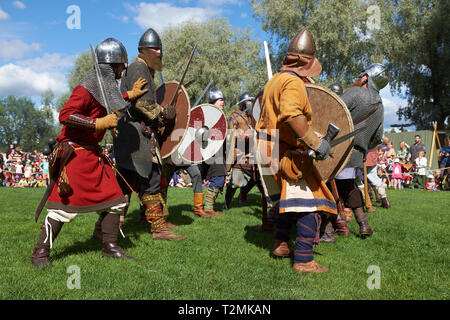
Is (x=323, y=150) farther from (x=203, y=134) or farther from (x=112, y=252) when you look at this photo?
(x=203, y=134)

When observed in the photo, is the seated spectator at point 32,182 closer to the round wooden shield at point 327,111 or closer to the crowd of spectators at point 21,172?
the crowd of spectators at point 21,172

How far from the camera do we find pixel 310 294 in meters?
2.46

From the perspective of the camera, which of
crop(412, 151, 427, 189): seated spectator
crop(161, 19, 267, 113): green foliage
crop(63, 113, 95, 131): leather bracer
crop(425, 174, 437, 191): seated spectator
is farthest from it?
crop(161, 19, 267, 113): green foliage

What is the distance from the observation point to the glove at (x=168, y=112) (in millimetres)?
3806

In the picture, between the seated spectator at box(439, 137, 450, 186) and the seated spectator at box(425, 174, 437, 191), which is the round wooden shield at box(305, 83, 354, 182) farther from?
the seated spectator at box(439, 137, 450, 186)

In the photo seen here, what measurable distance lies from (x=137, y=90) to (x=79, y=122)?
2.60 feet

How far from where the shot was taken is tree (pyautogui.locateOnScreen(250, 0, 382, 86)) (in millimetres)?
18875

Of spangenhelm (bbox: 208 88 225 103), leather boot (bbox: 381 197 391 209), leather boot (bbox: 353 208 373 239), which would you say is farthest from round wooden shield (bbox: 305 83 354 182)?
leather boot (bbox: 381 197 391 209)

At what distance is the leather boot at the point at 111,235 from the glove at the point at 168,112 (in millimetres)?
1188

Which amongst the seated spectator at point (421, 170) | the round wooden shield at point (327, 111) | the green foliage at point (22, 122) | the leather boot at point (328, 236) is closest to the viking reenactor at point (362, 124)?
the leather boot at point (328, 236)

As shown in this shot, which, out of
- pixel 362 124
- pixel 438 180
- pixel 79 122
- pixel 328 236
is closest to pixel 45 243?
pixel 79 122

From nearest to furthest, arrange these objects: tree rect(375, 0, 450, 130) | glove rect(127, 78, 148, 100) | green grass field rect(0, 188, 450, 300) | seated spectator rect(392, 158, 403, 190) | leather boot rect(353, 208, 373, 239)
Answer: green grass field rect(0, 188, 450, 300), glove rect(127, 78, 148, 100), leather boot rect(353, 208, 373, 239), seated spectator rect(392, 158, 403, 190), tree rect(375, 0, 450, 130)

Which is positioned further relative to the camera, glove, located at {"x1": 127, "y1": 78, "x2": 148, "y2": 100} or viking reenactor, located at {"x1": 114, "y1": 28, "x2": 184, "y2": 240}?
viking reenactor, located at {"x1": 114, "y1": 28, "x2": 184, "y2": 240}
